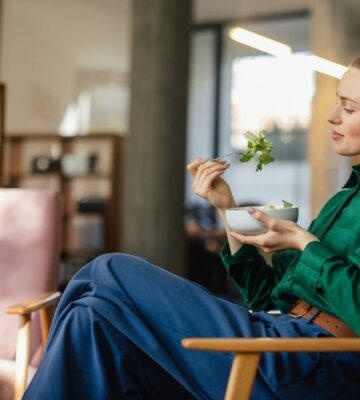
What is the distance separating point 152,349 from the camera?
1421 mm

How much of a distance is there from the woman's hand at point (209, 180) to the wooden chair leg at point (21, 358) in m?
0.61

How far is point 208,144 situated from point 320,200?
2.40 metres

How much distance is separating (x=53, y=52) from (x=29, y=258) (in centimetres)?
713

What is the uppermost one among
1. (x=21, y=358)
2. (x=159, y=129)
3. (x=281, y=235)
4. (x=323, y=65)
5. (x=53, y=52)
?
(x=53, y=52)

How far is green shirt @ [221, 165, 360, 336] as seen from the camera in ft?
4.53

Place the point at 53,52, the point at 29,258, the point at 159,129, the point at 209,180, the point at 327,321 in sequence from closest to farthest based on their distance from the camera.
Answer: the point at 327,321
the point at 209,180
the point at 29,258
the point at 159,129
the point at 53,52

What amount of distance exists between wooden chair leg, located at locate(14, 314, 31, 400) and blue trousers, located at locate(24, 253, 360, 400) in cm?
42

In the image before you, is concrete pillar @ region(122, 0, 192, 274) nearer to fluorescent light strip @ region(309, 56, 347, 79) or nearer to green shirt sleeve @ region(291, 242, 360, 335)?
fluorescent light strip @ region(309, 56, 347, 79)

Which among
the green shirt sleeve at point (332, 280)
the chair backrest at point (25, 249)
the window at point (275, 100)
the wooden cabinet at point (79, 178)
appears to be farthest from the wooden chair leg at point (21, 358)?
the window at point (275, 100)

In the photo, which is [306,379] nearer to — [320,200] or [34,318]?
[34,318]

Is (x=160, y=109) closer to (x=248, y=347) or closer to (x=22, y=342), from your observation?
(x=22, y=342)

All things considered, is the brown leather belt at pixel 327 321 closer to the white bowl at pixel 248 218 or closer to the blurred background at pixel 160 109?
the white bowl at pixel 248 218

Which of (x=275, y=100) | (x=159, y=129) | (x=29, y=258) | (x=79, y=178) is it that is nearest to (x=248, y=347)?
(x=29, y=258)

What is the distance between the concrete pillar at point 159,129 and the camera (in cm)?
492
